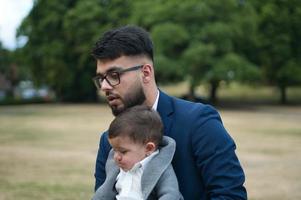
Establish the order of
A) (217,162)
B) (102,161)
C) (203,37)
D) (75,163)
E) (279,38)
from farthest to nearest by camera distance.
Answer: (279,38), (203,37), (75,163), (102,161), (217,162)

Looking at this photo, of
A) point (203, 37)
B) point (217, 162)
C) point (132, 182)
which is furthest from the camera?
point (203, 37)

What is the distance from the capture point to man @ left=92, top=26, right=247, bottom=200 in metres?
2.10

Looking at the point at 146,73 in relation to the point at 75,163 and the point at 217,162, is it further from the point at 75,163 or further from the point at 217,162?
the point at 75,163

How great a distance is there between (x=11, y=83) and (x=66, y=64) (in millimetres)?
28030

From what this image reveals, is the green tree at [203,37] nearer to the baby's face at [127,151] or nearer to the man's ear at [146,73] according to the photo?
the man's ear at [146,73]

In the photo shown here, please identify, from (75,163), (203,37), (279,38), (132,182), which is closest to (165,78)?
(203,37)

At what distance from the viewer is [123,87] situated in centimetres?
220

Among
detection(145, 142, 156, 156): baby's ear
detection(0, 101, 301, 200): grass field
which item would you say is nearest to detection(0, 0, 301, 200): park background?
detection(0, 101, 301, 200): grass field

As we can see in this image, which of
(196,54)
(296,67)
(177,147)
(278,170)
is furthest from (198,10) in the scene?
(177,147)

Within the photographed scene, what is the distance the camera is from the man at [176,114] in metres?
2.10

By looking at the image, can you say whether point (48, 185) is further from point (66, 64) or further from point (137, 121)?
point (66, 64)

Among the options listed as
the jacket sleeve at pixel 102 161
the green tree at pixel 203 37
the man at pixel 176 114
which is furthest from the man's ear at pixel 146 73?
the green tree at pixel 203 37

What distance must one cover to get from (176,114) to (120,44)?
392 mm

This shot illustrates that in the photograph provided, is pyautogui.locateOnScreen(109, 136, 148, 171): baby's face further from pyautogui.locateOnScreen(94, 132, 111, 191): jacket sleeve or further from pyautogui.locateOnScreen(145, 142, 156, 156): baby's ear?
pyautogui.locateOnScreen(94, 132, 111, 191): jacket sleeve
